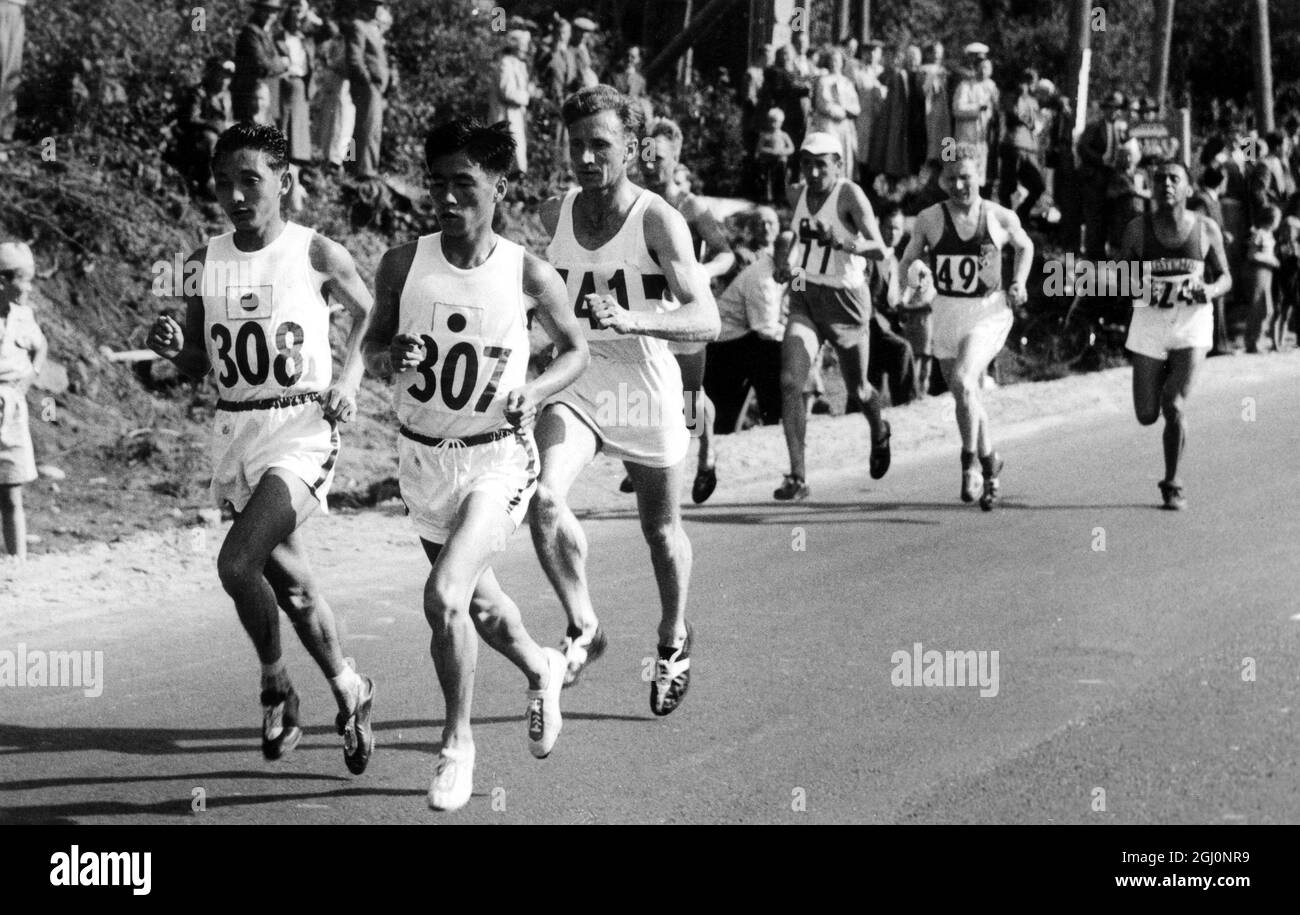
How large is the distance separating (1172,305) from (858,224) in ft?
6.38

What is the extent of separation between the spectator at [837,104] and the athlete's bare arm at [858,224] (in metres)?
7.68

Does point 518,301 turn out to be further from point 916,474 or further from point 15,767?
point 916,474

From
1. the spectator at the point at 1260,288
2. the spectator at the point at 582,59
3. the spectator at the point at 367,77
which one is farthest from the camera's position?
the spectator at the point at 1260,288

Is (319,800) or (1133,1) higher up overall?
(1133,1)

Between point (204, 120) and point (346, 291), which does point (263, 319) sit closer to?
point (346, 291)

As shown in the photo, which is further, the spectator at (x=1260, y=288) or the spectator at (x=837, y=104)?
the spectator at (x=1260, y=288)

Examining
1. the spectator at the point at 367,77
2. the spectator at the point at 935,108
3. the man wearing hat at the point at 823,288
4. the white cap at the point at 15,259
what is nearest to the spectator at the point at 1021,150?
the spectator at the point at 935,108

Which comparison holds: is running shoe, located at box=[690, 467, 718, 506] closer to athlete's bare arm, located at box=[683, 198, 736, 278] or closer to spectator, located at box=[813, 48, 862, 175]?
athlete's bare arm, located at box=[683, 198, 736, 278]

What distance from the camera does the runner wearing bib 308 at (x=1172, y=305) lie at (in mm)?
12242

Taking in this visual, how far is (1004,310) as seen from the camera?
1275 cm

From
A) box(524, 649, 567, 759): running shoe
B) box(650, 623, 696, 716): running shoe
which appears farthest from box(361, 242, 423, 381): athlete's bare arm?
box(650, 623, 696, 716): running shoe

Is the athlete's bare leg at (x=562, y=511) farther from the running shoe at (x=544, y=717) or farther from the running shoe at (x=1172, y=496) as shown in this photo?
the running shoe at (x=1172, y=496)

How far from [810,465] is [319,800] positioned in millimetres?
7830

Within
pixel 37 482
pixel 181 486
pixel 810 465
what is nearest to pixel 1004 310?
pixel 810 465
